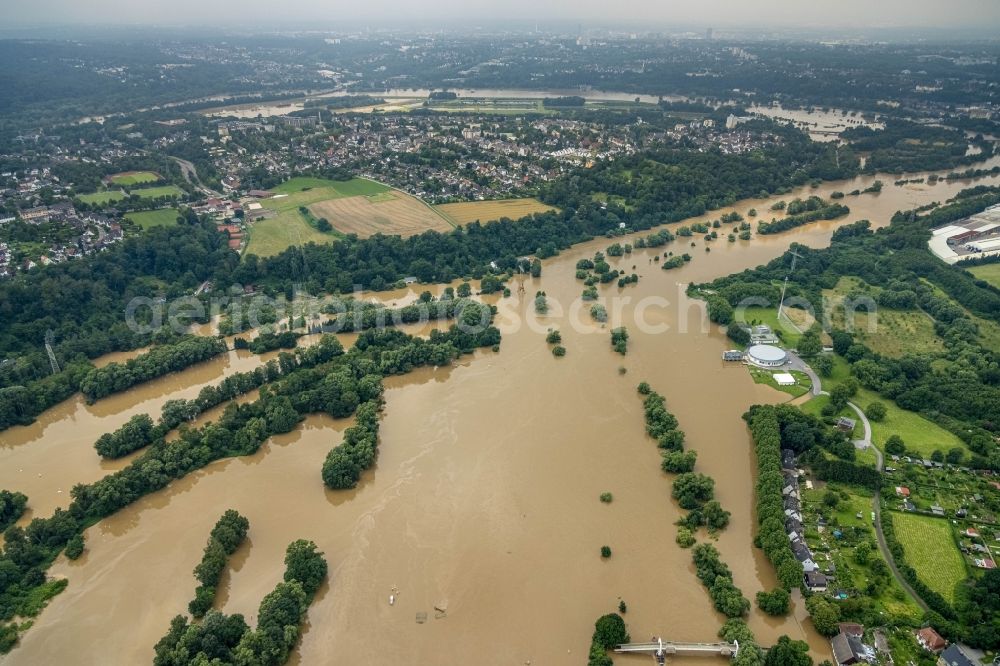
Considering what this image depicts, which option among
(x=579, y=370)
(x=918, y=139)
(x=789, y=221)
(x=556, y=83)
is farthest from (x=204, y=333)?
(x=556, y=83)

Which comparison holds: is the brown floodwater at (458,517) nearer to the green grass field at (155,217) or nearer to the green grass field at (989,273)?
the green grass field at (155,217)

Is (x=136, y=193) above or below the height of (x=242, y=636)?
above

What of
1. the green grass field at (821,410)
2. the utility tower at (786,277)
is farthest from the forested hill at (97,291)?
the utility tower at (786,277)

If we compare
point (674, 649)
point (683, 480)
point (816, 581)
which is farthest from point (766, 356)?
point (674, 649)

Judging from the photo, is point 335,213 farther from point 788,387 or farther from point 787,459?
point 787,459

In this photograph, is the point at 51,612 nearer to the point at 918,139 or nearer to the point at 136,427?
the point at 136,427

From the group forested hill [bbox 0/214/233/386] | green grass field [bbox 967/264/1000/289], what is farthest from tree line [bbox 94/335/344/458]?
green grass field [bbox 967/264/1000/289]

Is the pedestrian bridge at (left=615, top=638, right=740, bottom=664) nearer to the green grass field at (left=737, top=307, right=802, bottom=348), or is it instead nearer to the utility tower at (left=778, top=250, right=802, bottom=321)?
the green grass field at (left=737, top=307, right=802, bottom=348)
